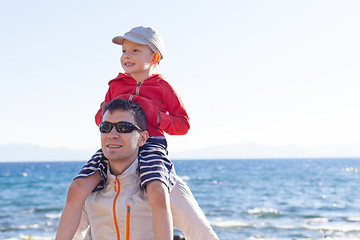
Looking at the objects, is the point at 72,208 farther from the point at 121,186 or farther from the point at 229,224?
the point at 229,224

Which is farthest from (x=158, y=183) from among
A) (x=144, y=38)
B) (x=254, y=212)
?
(x=254, y=212)

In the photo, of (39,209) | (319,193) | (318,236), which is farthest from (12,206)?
(319,193)

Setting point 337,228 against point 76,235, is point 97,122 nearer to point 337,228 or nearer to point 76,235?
point 76,235

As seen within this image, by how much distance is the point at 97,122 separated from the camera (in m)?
4.40

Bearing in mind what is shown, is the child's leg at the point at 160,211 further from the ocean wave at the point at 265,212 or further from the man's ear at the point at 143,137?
the ocean wave at the point at 265,212

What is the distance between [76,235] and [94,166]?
697mm

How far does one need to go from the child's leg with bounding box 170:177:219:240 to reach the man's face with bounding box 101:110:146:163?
1.93 ft

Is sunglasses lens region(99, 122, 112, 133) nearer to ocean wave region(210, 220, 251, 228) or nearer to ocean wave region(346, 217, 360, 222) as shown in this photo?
ocean wave region(210, 220, 251, 228)

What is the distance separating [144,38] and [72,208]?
4.97 ft

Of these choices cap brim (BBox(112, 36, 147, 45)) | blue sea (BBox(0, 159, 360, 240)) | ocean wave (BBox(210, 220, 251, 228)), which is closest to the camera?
cap brim (BBox(112, 36, 147, 45))

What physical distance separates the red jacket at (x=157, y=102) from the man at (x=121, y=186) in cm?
11

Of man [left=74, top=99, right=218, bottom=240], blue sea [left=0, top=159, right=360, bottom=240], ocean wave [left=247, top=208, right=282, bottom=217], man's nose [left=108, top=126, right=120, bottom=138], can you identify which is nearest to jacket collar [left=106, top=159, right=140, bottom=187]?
man [left=74, top=99, right=218, bottom=240]

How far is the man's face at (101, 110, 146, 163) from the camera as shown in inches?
155

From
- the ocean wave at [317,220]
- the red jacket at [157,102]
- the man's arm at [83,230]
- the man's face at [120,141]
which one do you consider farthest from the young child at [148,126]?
the ocean wave at [317,220]
